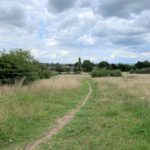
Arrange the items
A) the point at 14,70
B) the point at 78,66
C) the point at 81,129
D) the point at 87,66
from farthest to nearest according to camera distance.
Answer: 1. the point at 87,66
2. the point at 78,66
3. the point at 14,70
4. the point at 81,129

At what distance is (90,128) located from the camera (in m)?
9.20

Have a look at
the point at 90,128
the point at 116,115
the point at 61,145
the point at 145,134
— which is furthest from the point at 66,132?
the point at 116,115

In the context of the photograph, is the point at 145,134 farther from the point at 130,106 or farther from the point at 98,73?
the point at 98,73

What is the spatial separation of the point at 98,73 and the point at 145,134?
66426 millimetres

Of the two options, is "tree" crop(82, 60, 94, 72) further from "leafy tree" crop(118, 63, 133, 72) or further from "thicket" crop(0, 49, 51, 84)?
"thicket" crop(0, 49, 51, 84)

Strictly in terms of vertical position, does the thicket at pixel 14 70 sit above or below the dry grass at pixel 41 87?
above

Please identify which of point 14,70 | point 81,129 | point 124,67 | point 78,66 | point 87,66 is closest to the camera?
point 81,129

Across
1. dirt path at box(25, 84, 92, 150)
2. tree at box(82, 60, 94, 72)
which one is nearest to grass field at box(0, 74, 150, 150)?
dirt path at box(25, 84, 92, 150)

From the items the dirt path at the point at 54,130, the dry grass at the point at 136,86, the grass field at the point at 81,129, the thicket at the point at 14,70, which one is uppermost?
the thicket at the point at 14,70

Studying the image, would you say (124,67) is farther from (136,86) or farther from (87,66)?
(136,86)

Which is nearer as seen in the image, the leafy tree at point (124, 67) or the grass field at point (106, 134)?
the grass field at point (106, 134)

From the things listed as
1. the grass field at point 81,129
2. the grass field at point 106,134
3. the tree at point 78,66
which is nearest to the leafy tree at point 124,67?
the tree at point 78,66

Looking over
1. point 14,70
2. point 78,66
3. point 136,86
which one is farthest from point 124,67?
point 14,70

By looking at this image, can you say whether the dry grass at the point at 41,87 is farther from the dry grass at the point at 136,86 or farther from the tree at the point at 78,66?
the tree at the point at 78,66
